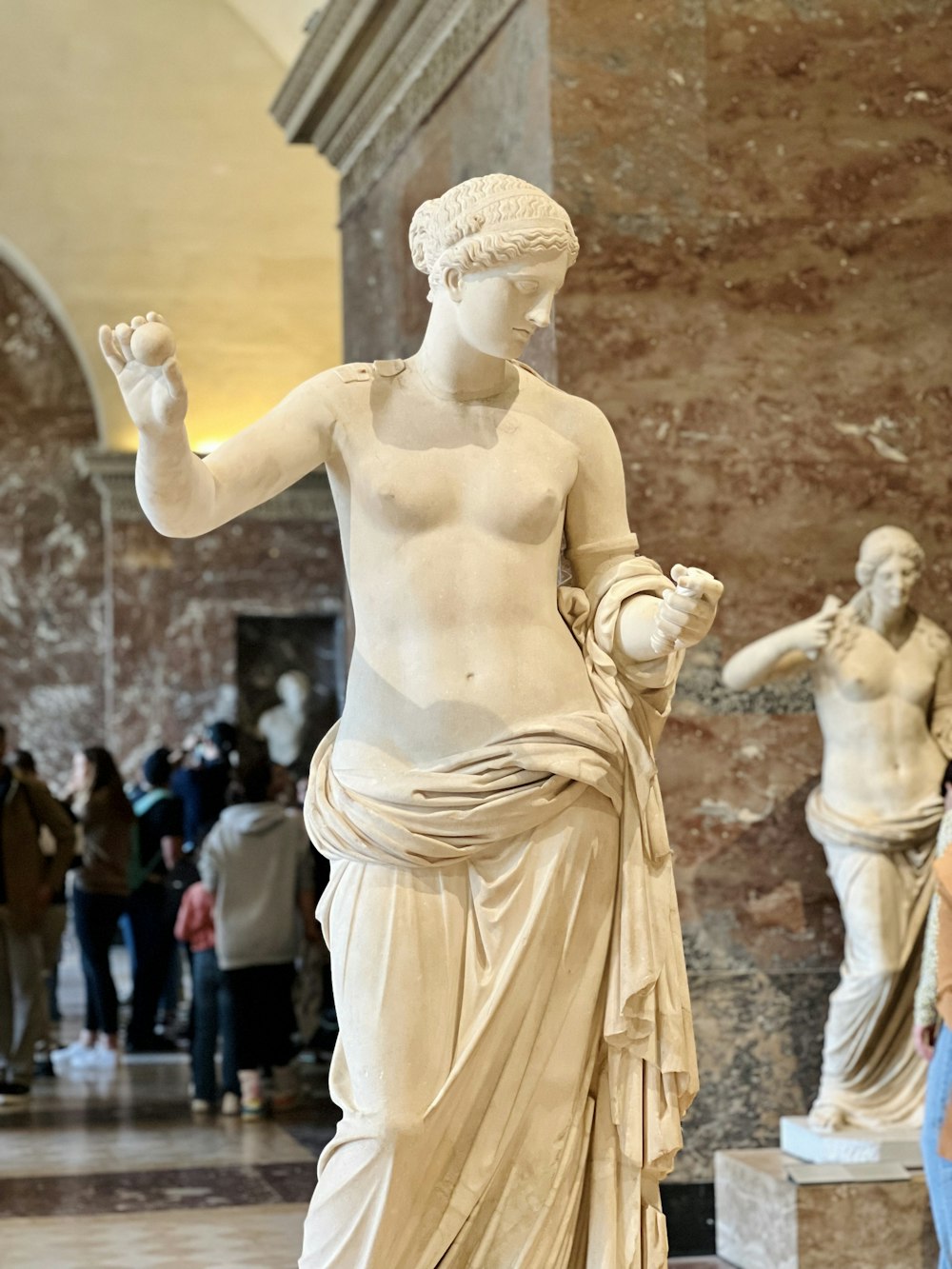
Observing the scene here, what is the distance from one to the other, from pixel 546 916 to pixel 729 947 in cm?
346

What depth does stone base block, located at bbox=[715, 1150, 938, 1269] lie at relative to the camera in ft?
19.0

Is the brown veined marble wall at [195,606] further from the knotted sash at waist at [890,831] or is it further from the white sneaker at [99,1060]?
the knotted sash at waist at [890,831]

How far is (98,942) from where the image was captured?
10.5 meters

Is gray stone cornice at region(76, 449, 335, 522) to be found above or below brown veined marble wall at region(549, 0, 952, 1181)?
above

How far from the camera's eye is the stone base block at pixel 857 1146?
600cm

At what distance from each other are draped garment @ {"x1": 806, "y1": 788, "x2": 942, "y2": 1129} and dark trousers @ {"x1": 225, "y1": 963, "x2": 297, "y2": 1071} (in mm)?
3281

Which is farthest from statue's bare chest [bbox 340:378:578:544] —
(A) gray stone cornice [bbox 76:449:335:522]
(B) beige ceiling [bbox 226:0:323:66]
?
(A) gray stone cornice [bbox 76:449:335:522]

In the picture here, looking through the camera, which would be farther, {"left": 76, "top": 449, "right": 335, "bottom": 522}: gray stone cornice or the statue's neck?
{"left": 76, "top": 449, "right": 335, "bottom": 522}: gray stone cornice

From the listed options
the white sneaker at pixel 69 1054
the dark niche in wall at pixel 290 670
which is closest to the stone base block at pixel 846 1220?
the white sneaker at pixel 69 1054

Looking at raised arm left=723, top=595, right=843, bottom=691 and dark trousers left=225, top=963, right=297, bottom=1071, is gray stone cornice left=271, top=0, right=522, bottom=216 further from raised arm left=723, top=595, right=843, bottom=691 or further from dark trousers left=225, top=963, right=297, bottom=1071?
dark trousers left=225, top=963, right=297, bottom=1071

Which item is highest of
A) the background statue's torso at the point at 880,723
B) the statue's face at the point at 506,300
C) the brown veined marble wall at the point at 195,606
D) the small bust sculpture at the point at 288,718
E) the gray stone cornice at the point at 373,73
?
the gray stone cornice at the point at 373,73

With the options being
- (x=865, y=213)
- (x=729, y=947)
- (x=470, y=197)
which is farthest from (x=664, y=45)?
(x=470, y=197)

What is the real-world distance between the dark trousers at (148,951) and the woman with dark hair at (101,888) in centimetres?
37

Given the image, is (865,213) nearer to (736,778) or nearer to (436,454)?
(736,778)
